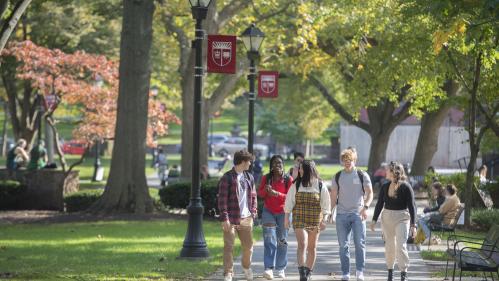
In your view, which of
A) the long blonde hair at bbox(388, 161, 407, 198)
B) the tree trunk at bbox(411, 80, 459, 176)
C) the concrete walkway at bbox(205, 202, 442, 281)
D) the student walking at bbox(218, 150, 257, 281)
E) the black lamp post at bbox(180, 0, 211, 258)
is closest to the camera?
the student walking at bbox(218, 150, 257, 281)

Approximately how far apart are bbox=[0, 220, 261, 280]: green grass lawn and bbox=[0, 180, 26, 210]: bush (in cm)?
555

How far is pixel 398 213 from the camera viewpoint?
44.2 feet

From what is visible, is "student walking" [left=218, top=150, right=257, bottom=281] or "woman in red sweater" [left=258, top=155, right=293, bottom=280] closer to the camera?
"student walking" [left=218, top=150, right=257, bottom=281]

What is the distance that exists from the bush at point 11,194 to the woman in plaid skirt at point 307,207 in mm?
16753

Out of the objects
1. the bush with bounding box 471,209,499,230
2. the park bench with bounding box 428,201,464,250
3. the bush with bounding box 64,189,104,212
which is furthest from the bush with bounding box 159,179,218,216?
the park bench with bounding box 428,201,464,250

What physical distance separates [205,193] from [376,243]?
5560mm

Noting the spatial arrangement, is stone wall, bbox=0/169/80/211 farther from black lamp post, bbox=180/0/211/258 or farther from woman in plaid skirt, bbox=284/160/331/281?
woman in plaid skirt, bbox=284/160/331/281

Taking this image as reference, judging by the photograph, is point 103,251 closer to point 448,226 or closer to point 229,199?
point 229,199

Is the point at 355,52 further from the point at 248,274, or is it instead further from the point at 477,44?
the point at 248,274

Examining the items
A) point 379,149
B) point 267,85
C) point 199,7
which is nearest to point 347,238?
point 199,7

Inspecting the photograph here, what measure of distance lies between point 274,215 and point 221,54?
4298mm

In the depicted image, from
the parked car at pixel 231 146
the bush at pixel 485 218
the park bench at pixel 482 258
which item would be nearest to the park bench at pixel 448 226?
the bush at pixel 485 218

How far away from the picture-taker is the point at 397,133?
64000mm

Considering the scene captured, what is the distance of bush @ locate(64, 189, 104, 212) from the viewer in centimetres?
2638
